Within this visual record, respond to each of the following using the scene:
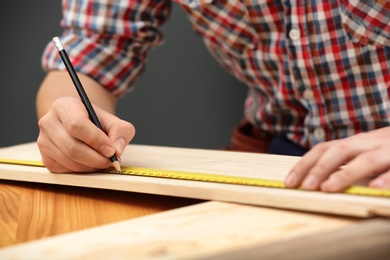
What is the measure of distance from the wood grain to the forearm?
15.3 inches

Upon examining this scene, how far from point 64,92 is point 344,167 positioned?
0.74m

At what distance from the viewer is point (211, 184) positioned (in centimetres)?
89

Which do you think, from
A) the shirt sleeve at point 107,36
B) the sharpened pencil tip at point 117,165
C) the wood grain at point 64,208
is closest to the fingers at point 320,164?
the wood grain at point 64,208

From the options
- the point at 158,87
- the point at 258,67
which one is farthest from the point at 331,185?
the point at 158,87

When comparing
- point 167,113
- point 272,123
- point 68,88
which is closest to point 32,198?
point 68,88

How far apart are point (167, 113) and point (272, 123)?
688 mm

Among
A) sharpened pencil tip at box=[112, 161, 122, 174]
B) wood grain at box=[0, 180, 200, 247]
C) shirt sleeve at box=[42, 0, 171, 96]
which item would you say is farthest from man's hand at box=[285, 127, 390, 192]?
shirt sleeve at box=[42, 0, 171, 96]

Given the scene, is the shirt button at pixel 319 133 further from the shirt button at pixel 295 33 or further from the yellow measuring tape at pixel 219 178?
the yellow measuring tape at pixel 219 178

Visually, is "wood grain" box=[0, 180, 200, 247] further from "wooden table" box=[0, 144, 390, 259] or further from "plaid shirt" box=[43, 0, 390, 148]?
"plaid shirt" box=[43, 0, 390, 148]

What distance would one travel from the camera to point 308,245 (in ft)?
1.93

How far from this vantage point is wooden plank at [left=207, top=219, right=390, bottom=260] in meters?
0.57

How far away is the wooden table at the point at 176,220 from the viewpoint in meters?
0.61

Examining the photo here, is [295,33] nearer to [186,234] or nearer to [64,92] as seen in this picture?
[64,92]

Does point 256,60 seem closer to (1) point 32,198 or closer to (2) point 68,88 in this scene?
(2) point 68,88
